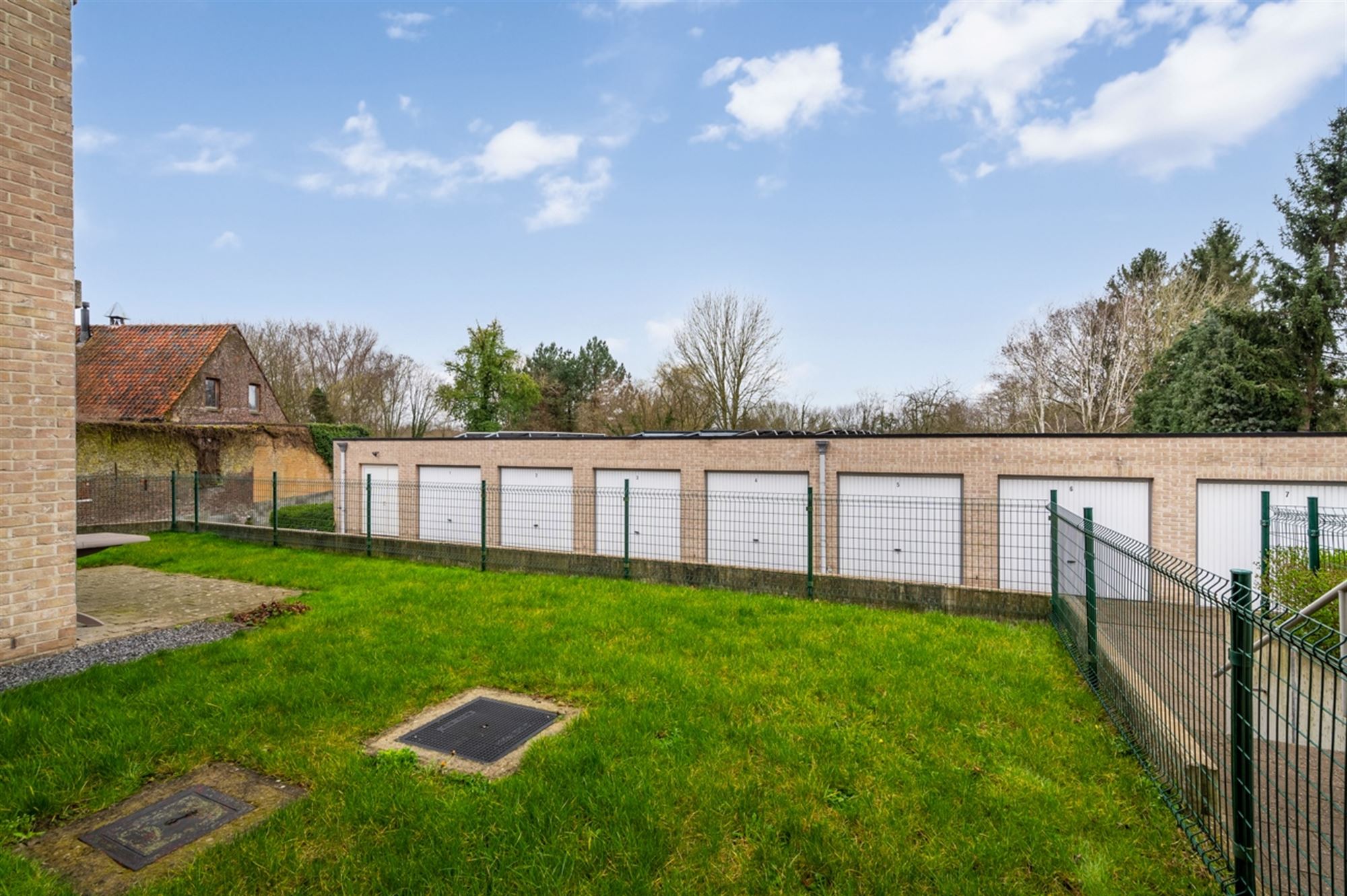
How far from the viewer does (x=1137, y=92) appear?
1490 centimetres

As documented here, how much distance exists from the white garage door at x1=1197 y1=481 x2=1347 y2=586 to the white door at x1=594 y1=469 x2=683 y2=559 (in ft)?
30.4

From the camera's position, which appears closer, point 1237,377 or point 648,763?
point 648,763

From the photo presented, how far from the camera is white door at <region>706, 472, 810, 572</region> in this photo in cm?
1221

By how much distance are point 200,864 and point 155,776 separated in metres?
1.18

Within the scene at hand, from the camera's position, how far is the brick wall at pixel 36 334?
5.41m

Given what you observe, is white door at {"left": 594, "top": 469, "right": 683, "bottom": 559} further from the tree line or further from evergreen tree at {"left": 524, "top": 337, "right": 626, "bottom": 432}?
evergreen tree at {"left": 524, "top": 337, "right": 626, "bottom": 432}

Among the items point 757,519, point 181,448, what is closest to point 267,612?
point 757,519

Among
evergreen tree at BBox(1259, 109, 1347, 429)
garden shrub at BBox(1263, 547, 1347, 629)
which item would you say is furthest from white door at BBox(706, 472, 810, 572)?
evergreen tree at BBox(1259, 109, 1347, 429)

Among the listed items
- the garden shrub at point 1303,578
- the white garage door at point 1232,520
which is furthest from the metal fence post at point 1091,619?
the white garage door at point 1232,520

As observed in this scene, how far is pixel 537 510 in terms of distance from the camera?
15.5 metres

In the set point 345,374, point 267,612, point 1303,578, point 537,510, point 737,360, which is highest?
point 345,374

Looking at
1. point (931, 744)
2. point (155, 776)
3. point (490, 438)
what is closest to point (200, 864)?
point (155, 776)

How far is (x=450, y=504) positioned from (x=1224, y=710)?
15.8 metres

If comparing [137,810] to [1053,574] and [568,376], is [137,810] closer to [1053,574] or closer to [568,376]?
[1053,574]
